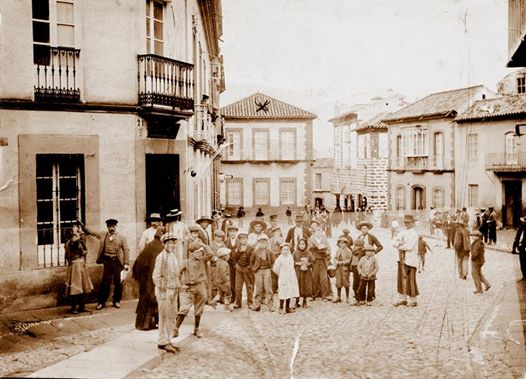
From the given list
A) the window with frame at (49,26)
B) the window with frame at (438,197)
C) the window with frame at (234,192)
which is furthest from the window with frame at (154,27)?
the window with frame at (438,197)

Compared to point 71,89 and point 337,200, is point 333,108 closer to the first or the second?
point 337,200

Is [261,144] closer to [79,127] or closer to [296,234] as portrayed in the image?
[296,234]

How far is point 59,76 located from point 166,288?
406 cm

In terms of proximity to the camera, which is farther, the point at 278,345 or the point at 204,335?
the point at 204,335

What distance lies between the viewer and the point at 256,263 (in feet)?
33.8

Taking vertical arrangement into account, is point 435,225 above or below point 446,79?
below

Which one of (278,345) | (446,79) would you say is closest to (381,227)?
(446,79)

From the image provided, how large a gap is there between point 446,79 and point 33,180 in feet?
21.9

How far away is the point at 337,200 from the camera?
12781 millimetres

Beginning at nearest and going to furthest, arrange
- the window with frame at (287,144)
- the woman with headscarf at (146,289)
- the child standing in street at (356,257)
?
the woman with headscarf at (146,289) < the child standing in street at (356,257) < the window with frame at (287,144)

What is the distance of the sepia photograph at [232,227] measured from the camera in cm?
729

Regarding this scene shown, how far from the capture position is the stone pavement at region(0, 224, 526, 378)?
6457 millimetres

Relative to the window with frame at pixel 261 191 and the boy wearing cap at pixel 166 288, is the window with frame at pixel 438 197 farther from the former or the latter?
the boy wearing cap at pixel 166 288

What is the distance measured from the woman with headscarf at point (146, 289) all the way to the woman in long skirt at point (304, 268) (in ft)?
10.7
